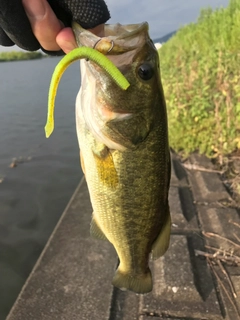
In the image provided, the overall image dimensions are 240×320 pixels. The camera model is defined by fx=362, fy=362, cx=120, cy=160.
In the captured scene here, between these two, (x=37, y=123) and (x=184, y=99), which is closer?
(x=184, y=99)

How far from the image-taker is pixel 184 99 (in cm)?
604

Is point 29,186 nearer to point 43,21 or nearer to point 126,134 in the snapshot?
point 126,134

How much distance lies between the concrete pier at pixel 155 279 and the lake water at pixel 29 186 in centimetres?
94

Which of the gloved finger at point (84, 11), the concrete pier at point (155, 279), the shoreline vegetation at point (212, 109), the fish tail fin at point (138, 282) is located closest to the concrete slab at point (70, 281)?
the concrete pier at point (155, 279)

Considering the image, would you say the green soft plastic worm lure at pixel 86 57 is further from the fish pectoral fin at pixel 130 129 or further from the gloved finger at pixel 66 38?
the fish pectoral fin at pixel 130 129

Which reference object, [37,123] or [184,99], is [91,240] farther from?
[37,123]

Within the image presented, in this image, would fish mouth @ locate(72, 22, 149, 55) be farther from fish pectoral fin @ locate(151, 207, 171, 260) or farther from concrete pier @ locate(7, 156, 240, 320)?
concrete pier @ locate(7, 156, 240, 320)

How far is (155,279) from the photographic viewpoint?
3131mm

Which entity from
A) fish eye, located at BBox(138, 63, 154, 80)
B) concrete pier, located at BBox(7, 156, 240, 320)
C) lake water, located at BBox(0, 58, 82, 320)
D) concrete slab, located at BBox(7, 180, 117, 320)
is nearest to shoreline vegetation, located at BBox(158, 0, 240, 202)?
concrete pier, located at BBox(7, 156, 240, 320)

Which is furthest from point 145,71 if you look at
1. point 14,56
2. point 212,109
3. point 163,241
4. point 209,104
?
point 14,56

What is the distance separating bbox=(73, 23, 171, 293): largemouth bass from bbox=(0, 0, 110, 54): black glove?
2.3 inches

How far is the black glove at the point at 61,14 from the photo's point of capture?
146 cm

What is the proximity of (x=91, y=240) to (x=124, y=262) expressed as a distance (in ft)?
5.57

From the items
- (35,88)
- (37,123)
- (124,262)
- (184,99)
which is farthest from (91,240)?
(35,88)
